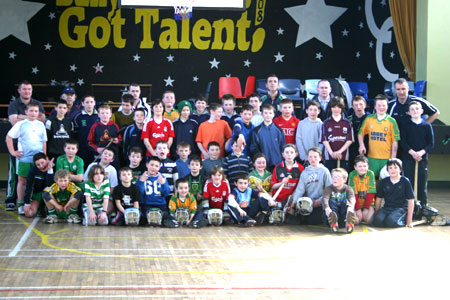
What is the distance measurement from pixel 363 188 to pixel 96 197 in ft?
11.2

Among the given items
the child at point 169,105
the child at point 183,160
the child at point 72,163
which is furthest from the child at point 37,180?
the child at point 169,105

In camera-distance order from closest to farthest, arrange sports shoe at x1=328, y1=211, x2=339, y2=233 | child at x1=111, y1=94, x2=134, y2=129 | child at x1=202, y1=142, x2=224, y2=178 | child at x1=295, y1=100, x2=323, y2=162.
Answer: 1. sports shoe at x1=328, y1=211, x2=339, y2=233
2. child at x1=202, y1=142, x2=224, y2=178
3. child at x1=295, y1=100, x2=323, y2=162
4. child at x1=111, y1=94, x2=134, y2=129

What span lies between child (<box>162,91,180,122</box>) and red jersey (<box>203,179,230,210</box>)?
1537 millimetres

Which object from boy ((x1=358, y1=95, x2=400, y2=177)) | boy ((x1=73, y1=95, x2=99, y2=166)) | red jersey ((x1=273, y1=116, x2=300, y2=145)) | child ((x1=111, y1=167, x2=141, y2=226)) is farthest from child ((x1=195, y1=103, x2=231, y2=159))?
boy ((x1=358, y1=95, x2=400, y2=177))

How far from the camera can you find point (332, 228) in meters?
7.88

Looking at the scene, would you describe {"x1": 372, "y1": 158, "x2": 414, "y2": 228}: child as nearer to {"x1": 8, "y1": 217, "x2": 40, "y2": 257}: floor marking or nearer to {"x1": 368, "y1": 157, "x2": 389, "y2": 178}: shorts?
{"x1": 368, "y1": 157, "x2": 389, "y2": 178}: shorts

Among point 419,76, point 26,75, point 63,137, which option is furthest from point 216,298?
point 26,75

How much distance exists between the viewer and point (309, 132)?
8.92 meters

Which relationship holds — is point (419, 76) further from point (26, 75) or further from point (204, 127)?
point (26, 75)

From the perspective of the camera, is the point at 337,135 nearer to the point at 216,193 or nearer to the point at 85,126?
the point at 216,193

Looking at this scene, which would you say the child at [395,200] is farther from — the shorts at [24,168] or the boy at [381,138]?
the shorts at [24,168]

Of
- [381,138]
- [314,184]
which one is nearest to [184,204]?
[314,184]

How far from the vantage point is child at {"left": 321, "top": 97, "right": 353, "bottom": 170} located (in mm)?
8828

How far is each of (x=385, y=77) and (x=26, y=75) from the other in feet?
25.4
